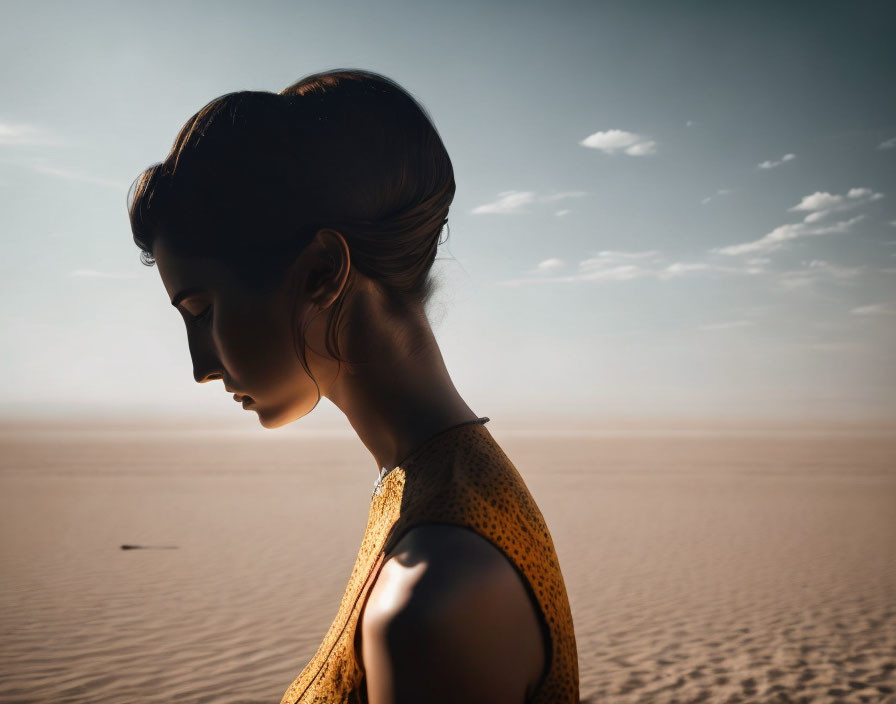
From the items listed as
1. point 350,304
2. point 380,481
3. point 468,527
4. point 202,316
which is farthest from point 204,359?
point 468,527

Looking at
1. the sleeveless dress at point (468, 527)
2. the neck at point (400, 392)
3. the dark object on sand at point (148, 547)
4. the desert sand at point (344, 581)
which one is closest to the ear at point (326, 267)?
the neck at point (400, 392)

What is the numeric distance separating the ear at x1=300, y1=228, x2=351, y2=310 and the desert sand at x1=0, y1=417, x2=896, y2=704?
27.9ft

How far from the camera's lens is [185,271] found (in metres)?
0.99

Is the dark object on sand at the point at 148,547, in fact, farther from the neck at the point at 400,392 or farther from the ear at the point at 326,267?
the ear at the point at 326,267

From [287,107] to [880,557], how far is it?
20.2 meters

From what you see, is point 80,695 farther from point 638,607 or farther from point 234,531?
point 234,531

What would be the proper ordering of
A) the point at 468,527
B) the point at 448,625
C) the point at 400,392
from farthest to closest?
1. the point at 400,392
2. the point at 468,527
3. the point at 448,625

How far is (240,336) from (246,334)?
11mm

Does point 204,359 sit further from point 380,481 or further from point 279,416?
point 380,481

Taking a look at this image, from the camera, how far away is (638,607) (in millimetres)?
12250

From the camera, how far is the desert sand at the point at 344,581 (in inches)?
347

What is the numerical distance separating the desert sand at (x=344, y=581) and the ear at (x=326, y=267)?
852 cm

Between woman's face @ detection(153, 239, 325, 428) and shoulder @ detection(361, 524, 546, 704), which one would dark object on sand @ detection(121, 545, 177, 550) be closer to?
woman's face @ detection(153, 239, 325, 428)

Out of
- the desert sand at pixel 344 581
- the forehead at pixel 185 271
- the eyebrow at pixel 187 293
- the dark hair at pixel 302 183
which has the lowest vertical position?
Result: the desert sand at pixel 344 581
